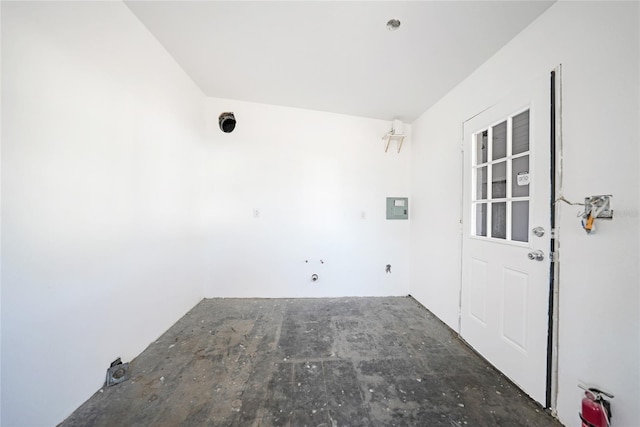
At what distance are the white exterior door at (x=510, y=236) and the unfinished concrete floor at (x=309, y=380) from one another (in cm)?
23

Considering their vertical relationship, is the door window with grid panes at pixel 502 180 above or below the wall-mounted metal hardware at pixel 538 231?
above

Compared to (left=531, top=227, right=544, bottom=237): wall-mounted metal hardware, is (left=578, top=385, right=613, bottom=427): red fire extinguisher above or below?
below

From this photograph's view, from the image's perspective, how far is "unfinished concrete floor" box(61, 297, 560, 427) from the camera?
129 cm

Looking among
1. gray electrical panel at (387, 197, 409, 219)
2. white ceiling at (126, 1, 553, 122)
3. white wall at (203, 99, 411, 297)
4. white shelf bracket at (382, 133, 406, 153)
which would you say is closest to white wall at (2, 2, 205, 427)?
white ceiling at (126, 1, 553, 122)

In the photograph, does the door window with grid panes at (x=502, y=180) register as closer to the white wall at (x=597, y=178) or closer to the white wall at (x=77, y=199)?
the white wall at (x=597, y=178)

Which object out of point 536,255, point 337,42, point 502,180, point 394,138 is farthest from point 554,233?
point 394,138

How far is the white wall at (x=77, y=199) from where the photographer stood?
1.04 meters

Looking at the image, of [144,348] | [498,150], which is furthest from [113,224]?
[498,150]

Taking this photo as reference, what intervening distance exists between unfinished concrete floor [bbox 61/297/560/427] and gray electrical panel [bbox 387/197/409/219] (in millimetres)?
1351

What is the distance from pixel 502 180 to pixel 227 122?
2972 millimetres

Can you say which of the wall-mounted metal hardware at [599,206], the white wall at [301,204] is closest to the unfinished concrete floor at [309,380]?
the white wall at [301,204]

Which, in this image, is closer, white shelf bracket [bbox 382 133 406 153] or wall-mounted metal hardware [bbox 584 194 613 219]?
wall-mounted metal hardware [bbox 584 194 613 219]

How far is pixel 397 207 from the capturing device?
3092mm

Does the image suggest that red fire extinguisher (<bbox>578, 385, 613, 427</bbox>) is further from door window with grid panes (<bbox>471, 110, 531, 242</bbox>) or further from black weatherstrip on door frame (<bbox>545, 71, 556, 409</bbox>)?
door window with grid panes (<bbox>471, 110, 531, 242</bbox>)
